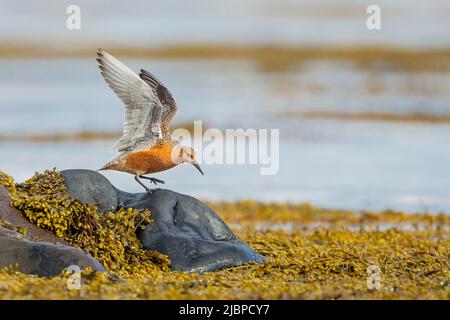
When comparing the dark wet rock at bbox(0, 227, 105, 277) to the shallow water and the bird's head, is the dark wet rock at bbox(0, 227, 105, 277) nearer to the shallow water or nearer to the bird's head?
the bird's head

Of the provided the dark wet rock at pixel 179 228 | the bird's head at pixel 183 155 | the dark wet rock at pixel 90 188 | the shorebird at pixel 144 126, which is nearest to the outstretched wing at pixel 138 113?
the shorebird at pixel 144 126

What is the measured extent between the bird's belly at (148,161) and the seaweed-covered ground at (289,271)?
845mm

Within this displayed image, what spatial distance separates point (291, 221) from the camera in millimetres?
11891

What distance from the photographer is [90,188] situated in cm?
834

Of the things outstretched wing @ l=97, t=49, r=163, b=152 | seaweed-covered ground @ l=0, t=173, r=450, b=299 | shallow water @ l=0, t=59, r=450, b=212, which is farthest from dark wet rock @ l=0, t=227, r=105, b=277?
shallow water @ l=0, t=59, r=450, b=212

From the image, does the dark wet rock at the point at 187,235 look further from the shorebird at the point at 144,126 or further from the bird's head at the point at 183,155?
the bird's head at the point at 183,155

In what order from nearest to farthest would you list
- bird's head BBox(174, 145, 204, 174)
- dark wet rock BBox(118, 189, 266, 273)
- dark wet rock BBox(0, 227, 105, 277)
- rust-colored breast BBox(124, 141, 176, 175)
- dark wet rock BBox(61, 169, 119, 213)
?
dark wet rock BBox(0, 227, 105, 277) → dark wet rock BBox(118, 189, 266, 273) → dark wet rock BBox(61, 169, 119, 213) → rust-colored breast BBox(124, 141, 176, 175) → bird's head BBox(174, 145, 204, 174)

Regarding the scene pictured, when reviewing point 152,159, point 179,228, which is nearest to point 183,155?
point 152,159

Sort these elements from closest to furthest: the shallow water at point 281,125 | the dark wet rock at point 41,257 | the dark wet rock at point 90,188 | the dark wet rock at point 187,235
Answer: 1. the dark wet rock at point 41,257
2. the dark wet rock at point 187,235
3. the dark wet rock at point 90,188
4. the shallow water at point 281,125

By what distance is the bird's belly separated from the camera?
895cm

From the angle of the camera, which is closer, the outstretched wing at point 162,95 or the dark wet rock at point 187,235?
the dark wet rock at point 187,235

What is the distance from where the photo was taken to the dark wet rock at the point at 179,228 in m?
8.09
